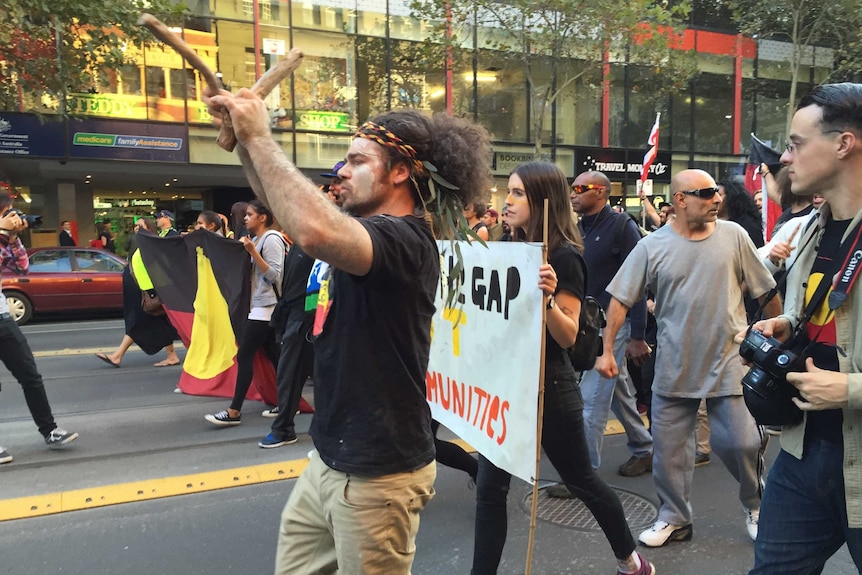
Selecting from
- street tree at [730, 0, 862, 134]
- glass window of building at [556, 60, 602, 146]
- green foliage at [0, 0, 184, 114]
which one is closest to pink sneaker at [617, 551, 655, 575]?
green foliage at [0, 0, 184, 114]

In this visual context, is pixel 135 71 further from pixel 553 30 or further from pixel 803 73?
pixel 803 73

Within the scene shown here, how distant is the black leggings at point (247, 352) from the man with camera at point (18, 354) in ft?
3.99

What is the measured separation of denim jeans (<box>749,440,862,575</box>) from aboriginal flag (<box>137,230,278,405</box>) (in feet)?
15.5

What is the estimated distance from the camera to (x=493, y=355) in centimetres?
295

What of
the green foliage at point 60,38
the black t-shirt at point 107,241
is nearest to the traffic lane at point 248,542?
the green foliage at point 60,38

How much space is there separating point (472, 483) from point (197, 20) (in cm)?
1879

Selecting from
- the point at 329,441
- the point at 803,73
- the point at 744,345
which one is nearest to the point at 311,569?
the point at 329,441

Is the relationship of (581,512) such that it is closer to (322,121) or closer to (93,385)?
(93,385)

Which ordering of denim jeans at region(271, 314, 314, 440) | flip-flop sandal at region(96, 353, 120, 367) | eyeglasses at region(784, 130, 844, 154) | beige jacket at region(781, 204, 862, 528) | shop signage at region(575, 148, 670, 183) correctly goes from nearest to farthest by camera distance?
1. beige jacket at region(781, 204, 862, 528)
2. eyeglasses at region(784, 130, 844, 154)
3. denim jeans at region(271, 314, 314, 440)
4. flip-flop sandal at region(96, 353, 120, 367)
5. shop signage at region(575, 148, 670, 183)

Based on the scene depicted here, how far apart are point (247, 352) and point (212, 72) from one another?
13.8 ft

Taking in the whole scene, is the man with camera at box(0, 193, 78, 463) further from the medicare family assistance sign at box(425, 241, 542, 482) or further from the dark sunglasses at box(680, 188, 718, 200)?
the dark sunglasses at box(680, 188, 718, 200)

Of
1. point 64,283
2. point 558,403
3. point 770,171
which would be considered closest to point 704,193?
point 558,403

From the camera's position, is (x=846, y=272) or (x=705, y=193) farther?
(x=705, y=193)

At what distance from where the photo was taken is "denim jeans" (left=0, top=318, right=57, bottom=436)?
463cm
